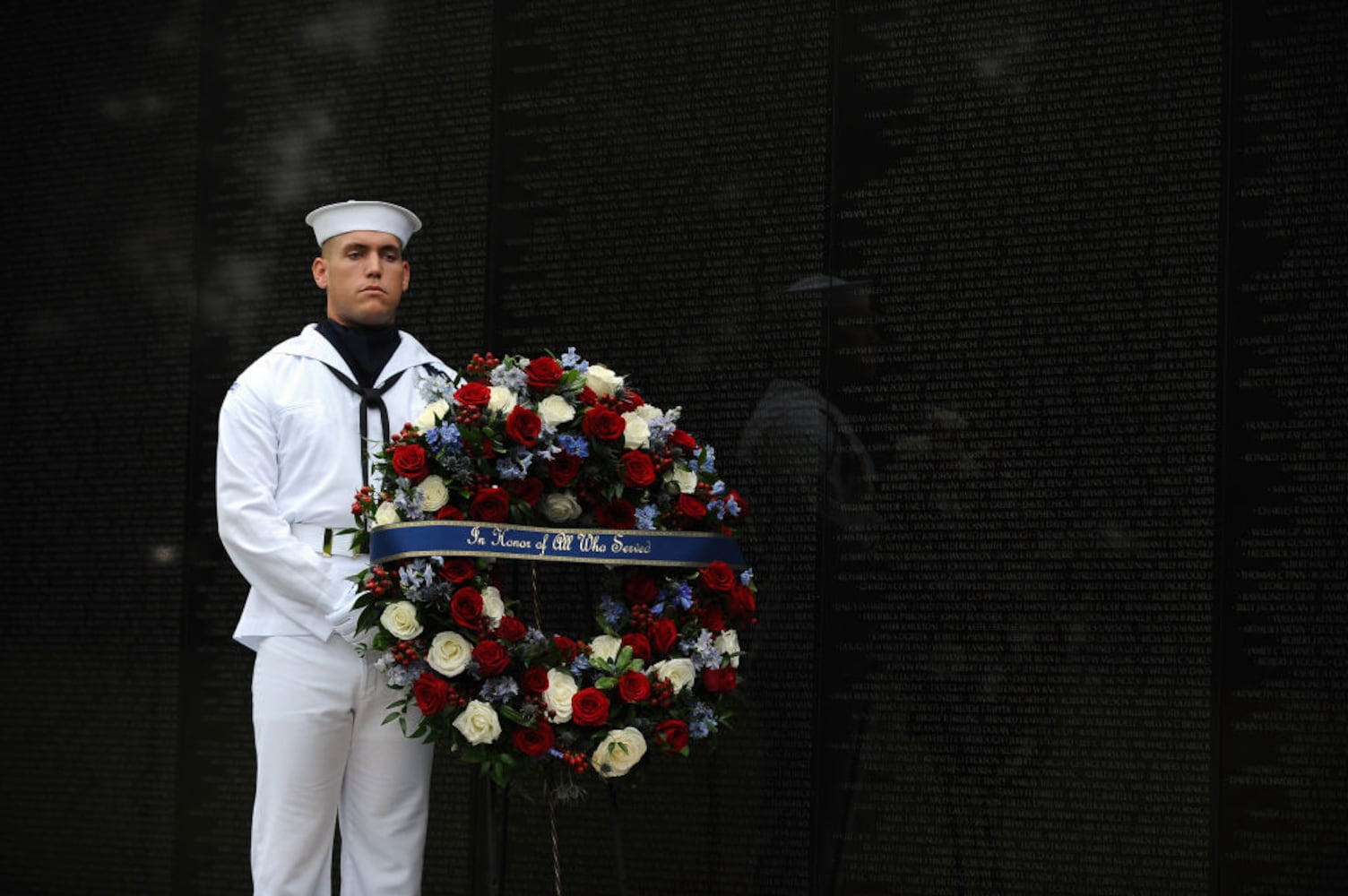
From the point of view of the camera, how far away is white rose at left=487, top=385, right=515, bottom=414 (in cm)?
446

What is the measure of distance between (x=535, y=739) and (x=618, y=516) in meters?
0.67

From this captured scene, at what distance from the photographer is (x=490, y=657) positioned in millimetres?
4324

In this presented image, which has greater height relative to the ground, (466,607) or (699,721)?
(466,607)

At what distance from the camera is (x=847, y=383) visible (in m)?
6.02

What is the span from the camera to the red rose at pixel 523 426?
4.39 meters

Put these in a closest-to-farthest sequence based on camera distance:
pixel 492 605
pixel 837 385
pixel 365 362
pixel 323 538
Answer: pixel 492 605
pixel 323 538
pixel 365 362
pixel 837 385

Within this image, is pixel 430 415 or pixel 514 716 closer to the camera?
pixel 514 716

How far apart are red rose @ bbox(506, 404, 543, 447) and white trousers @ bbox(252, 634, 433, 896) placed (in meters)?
0.90

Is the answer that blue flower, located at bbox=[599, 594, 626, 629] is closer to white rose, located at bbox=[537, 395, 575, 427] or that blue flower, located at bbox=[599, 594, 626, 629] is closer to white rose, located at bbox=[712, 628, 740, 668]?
white rose, located at bbox=[712, 628, 740, 668]

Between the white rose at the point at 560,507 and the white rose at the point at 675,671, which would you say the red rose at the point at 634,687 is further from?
the white rose at the point at 560,507

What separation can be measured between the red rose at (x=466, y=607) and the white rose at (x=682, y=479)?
680 millimetres

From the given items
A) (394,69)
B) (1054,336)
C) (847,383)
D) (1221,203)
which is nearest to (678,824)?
(847,383)

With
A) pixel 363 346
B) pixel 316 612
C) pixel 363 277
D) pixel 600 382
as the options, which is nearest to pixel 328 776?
pixel 316 612

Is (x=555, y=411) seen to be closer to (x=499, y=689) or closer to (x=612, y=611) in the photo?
(x=612, y=611)
